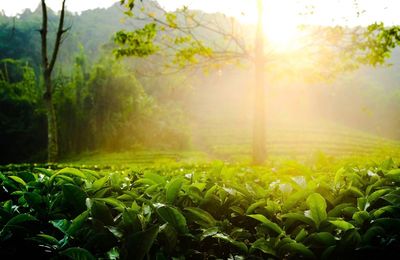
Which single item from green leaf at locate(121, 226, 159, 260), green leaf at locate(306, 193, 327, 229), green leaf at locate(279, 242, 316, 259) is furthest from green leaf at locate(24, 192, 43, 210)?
green leaf at locate(306, 193, 327, 229)

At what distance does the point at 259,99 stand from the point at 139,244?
39.3 ft

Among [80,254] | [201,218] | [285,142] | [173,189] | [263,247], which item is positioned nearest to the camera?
[80,254]

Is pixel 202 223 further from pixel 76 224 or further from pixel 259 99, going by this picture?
pixel 259 99

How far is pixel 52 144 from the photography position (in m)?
15.2

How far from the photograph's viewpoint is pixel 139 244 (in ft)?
4.35

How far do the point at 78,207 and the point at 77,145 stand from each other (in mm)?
34185

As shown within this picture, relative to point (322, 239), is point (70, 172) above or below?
above

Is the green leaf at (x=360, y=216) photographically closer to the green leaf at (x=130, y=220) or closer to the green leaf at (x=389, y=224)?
the green leaf at (x=389, y=224)

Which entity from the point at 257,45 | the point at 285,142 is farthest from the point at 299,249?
the point at 285,142

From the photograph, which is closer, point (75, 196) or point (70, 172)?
point (75, 196)

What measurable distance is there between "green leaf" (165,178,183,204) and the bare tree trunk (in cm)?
1102

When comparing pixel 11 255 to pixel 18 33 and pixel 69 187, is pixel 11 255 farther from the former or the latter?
pixel 18 33

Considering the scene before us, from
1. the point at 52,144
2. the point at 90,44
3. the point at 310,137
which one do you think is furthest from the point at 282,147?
the point at 90,44

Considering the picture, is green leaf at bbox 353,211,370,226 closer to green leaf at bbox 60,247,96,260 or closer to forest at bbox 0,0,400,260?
forest at bbox 0,0,400,260
